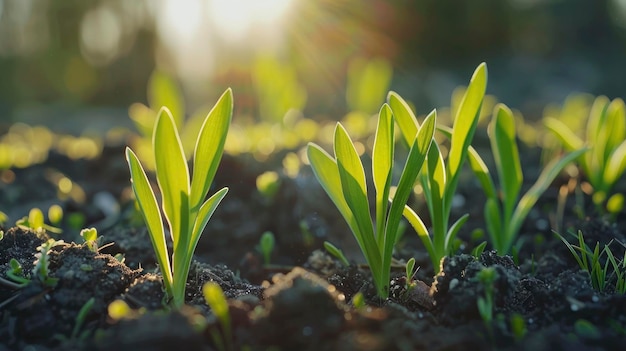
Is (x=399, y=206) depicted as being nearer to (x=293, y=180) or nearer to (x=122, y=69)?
(x=293, y=180)

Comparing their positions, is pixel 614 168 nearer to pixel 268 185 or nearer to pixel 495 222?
pixel 495 222

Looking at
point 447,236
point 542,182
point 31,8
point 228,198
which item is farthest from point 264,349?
point 31,8

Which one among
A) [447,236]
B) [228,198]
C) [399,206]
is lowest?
[228,198]

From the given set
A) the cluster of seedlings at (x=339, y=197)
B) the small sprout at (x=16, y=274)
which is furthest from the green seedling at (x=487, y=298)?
the small sprout at (x=16, y=274)

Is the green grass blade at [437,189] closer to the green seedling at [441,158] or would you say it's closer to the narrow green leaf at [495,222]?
the green seedling at [441,158]

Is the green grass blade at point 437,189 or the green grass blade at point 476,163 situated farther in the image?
the green grass blade at point 476,163

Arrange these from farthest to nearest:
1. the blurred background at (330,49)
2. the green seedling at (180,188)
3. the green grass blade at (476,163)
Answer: the blurred background at (330,49) < the green grass blade at (476,163) < the green seedling at (180,188)
